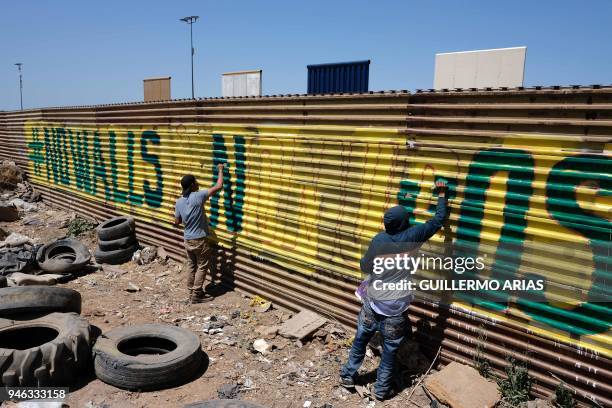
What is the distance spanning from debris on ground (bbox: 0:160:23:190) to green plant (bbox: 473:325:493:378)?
1525 cm

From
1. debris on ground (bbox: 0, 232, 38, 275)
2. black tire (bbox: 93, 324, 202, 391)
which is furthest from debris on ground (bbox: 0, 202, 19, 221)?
black tire (bbox: 93, 324, 202, 391)

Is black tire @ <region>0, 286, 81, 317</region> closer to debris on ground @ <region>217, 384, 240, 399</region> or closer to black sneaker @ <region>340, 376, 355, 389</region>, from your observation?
debris on ground @ <region>217, 384, 240, 399</region>

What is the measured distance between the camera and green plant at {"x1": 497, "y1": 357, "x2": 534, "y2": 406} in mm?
4051

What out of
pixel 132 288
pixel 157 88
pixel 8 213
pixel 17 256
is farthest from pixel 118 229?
pixel 8 213

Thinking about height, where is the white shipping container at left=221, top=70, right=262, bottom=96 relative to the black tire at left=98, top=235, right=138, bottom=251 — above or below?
above

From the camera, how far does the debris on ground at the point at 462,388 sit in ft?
13.1

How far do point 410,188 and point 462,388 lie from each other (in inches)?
82.1

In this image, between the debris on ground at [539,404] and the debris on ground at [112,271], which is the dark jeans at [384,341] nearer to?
the debris on ground at [539,404]

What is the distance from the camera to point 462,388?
4113mm

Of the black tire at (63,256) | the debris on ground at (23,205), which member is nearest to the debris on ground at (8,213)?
the debris on ground at (23,205)

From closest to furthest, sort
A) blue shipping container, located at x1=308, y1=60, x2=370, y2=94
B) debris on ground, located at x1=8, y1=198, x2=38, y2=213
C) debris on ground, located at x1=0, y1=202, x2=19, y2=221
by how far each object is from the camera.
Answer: blue shipping container, located at x1=308, y1=60, x2=370, y2=94 < debris on ground, located at x1=0, y1=202, x2=19, y2=221 < debris on ground, located at x1=8, y1=198, x2=38, y2=213

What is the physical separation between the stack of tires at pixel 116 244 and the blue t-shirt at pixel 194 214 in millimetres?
2525

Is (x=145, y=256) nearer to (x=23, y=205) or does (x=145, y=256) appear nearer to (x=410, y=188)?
(x=410, y=188)

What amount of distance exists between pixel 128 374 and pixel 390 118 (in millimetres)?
3999
